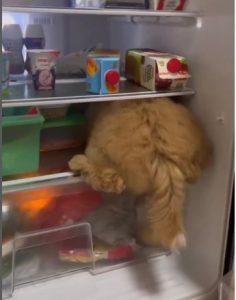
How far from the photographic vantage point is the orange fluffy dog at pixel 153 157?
1101 millimetres

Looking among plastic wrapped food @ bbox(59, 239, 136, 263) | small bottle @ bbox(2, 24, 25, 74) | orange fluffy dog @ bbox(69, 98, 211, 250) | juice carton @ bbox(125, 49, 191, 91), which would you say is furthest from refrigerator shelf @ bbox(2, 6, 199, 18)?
plastic wrapped food @ bbox(59, 239, 136, 263)

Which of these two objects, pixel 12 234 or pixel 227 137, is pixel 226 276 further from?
pixel 12 234

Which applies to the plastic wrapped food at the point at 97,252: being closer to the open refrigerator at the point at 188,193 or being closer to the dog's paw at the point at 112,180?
the open refrigerator at the point at 188,193

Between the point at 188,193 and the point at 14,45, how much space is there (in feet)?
2.23

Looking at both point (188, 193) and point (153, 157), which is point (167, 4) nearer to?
point (153, 157)

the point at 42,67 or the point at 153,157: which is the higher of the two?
the point at 42,67

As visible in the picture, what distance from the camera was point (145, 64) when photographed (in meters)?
1.20

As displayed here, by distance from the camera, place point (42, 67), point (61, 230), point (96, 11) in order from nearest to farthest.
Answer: point (96, 11) < point (42, 67) < point (61, 230)

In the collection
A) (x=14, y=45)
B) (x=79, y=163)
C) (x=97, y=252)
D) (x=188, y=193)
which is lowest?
(x=97, y=252)

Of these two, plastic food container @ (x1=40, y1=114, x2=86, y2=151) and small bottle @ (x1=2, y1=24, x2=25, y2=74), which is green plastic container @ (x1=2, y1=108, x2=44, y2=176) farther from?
small bottle @ (x1=2, y1=24, x2=25, y2=74)

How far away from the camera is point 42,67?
3.70 ft

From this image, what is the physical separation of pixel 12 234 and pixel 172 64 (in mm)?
636

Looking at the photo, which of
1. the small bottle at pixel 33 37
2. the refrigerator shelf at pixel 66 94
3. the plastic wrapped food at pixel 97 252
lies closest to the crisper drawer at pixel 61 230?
the plastic wrapped food at pixel 97 252

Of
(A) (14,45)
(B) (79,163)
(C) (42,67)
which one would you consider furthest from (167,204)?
(A) (14,45)
